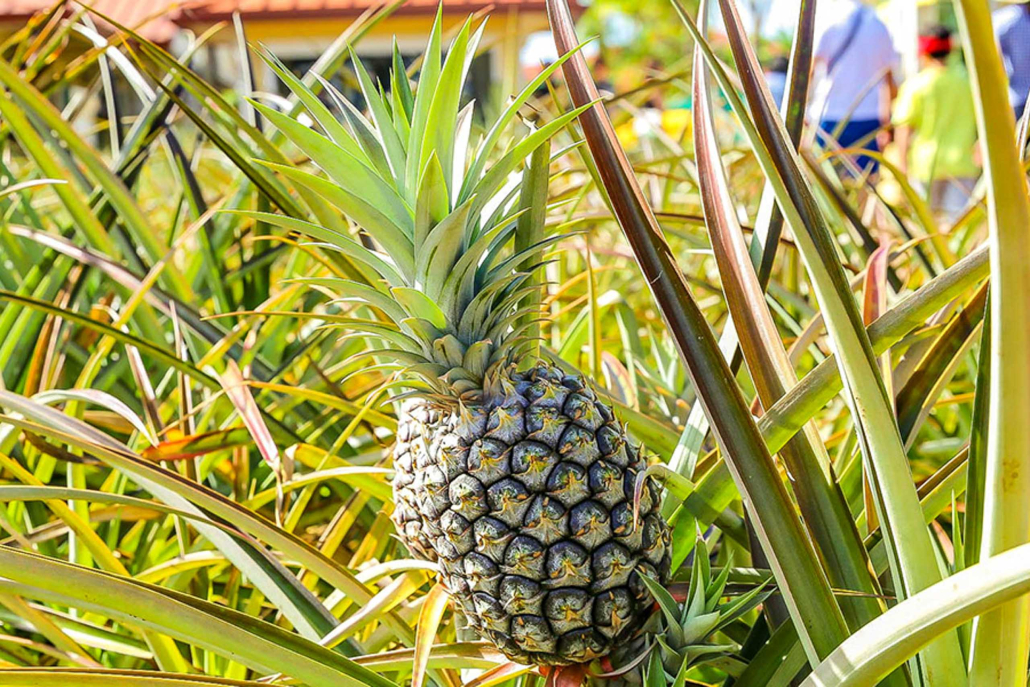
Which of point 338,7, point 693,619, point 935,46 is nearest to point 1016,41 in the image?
point 935,46

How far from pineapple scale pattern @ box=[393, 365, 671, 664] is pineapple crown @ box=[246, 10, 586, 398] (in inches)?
1.8

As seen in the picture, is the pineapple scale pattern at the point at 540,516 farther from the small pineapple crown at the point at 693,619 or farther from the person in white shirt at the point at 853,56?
the person in white shirt at the point at 853,56

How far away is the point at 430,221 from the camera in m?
0.67

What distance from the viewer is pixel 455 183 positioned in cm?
72

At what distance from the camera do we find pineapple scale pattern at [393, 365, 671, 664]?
65 cm

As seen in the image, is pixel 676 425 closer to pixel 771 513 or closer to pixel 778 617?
pixel 778 617

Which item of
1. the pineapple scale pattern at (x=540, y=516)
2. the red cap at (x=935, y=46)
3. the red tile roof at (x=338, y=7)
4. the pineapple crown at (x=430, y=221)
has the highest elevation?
the red tile roof at (x=338, y=7)

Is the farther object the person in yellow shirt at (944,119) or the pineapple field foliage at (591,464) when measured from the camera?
the person in yellow shirt at (944,119)

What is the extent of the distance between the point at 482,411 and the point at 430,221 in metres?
0.15

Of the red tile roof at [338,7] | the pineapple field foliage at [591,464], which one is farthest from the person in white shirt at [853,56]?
the red tile roof at [338,7]

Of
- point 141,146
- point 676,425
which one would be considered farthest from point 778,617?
point 141,146

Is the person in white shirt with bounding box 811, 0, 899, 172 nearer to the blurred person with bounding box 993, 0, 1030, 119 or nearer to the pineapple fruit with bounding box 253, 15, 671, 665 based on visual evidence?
the blurred person with bounding box 993, 0, 1030, 119

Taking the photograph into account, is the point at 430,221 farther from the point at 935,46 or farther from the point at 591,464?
the point at 935,46

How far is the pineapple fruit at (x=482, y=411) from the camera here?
0.65 m
